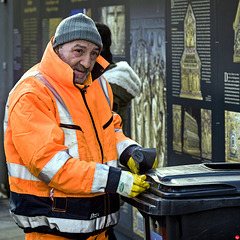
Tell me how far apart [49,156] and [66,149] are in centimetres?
11

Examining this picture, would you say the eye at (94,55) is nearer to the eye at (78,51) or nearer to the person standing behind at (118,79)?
the eye at (78,51)

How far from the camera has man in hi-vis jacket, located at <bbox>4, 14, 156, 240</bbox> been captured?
10.6 feet

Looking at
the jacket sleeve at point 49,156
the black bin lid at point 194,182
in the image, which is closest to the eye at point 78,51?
the jacket sleeve at point 49,156

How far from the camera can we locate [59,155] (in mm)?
3215

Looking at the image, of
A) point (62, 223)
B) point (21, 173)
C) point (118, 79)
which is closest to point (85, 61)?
point (21, 173)

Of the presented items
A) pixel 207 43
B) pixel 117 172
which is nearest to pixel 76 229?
pixel 117 172

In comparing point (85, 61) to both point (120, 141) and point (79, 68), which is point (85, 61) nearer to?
point (79, 68)

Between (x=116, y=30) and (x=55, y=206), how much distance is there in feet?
10.8

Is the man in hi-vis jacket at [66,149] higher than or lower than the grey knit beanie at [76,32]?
lower

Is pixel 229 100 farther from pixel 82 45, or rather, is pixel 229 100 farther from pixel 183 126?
pixel 82 45

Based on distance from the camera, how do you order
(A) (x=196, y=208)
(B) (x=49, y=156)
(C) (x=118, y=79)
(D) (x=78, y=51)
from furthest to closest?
(C) (x=118, y=79) → (D) (x=78, y=51) → (B) (x=49, y=156) → (A) (x=196, y=208)

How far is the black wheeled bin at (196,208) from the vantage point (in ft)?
10.1

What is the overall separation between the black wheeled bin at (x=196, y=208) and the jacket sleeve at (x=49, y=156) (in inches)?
10.6

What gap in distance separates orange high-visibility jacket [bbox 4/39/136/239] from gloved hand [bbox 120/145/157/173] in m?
0.09
